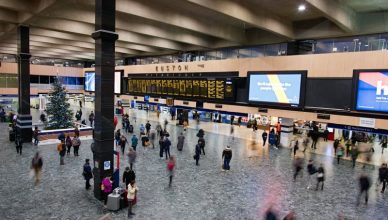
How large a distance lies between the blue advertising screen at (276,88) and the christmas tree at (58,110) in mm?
15739

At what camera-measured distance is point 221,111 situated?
18.5 meters

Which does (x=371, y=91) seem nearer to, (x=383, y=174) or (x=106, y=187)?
(x=383, y=174)

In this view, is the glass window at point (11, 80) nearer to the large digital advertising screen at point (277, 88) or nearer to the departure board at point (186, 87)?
the departure board at point (186, 87)

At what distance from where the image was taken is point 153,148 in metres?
18.6

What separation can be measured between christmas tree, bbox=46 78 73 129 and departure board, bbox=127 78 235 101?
5979mm

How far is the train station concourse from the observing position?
9781 millimetres

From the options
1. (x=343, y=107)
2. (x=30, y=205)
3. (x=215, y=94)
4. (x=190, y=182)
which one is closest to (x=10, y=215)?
(x=30, y=205)

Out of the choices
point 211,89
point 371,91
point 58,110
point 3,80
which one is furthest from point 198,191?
point 3,80

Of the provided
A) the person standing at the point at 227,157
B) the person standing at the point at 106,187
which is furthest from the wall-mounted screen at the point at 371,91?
the person standing at the point at 106,187

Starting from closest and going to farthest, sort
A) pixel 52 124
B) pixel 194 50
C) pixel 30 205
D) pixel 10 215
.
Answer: pixel 10 215 → pixel 30 205 → pixel 52 124 → pixel 194 50

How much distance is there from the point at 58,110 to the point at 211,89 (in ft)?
43.8

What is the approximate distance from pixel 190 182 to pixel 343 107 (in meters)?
8.56

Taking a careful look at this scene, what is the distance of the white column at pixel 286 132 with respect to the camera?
2031cm

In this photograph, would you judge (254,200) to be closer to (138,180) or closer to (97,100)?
(138,180)
